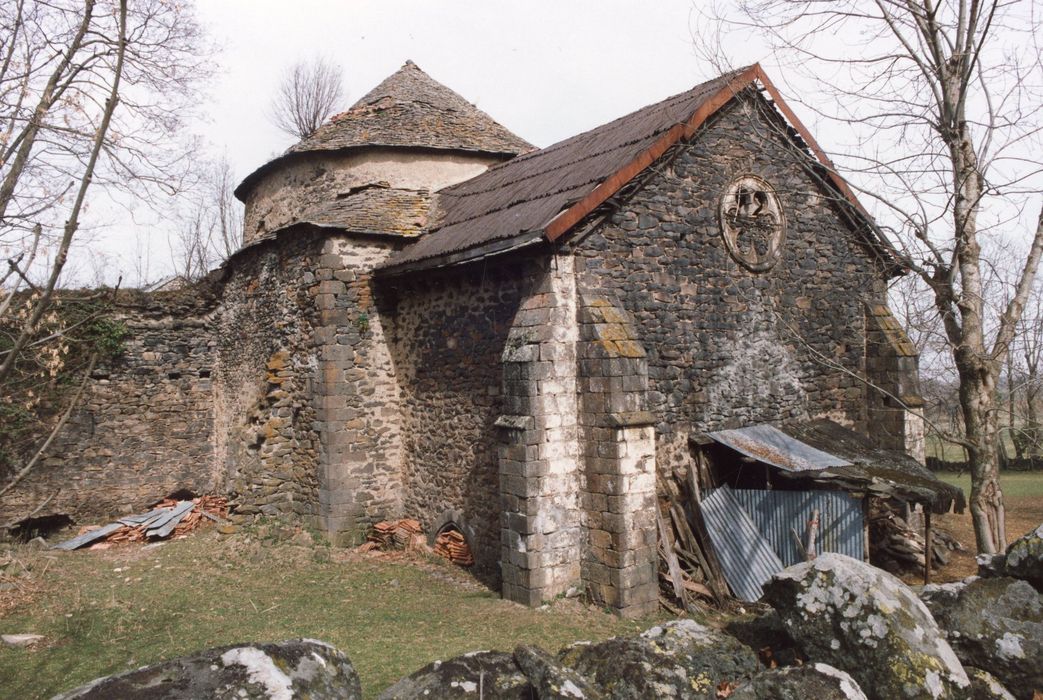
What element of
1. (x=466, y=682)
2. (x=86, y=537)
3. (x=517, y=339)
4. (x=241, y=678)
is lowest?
(x=86, y=537)

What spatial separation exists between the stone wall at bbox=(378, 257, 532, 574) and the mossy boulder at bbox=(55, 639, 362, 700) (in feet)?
19.4

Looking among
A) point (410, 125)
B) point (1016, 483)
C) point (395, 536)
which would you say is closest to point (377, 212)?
point (410, 125)

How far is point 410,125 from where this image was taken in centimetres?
1412

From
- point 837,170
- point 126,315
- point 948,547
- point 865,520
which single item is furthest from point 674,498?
point 126,315

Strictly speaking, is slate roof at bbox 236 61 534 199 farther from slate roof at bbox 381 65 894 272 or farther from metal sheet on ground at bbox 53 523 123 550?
metal sheet on ground at bbox 53 523 123 550

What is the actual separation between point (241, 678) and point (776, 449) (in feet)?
26.4

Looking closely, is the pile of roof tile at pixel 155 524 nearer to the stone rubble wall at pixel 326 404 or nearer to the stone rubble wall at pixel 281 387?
the stone rubble wall at pixel 281 387

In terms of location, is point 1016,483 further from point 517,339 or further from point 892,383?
point 517,339

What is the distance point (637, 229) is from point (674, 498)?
346 cm

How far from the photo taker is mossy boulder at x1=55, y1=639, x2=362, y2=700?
2.61 meters

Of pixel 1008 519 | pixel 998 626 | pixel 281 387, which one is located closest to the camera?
pixel 998 626

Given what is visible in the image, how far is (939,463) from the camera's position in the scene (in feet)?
84.2

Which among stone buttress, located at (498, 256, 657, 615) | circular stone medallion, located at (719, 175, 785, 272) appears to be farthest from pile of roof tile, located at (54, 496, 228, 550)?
circular stone medallion, located at (719, 175, 785, 272)

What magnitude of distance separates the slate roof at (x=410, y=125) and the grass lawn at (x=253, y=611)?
24.6 feet
